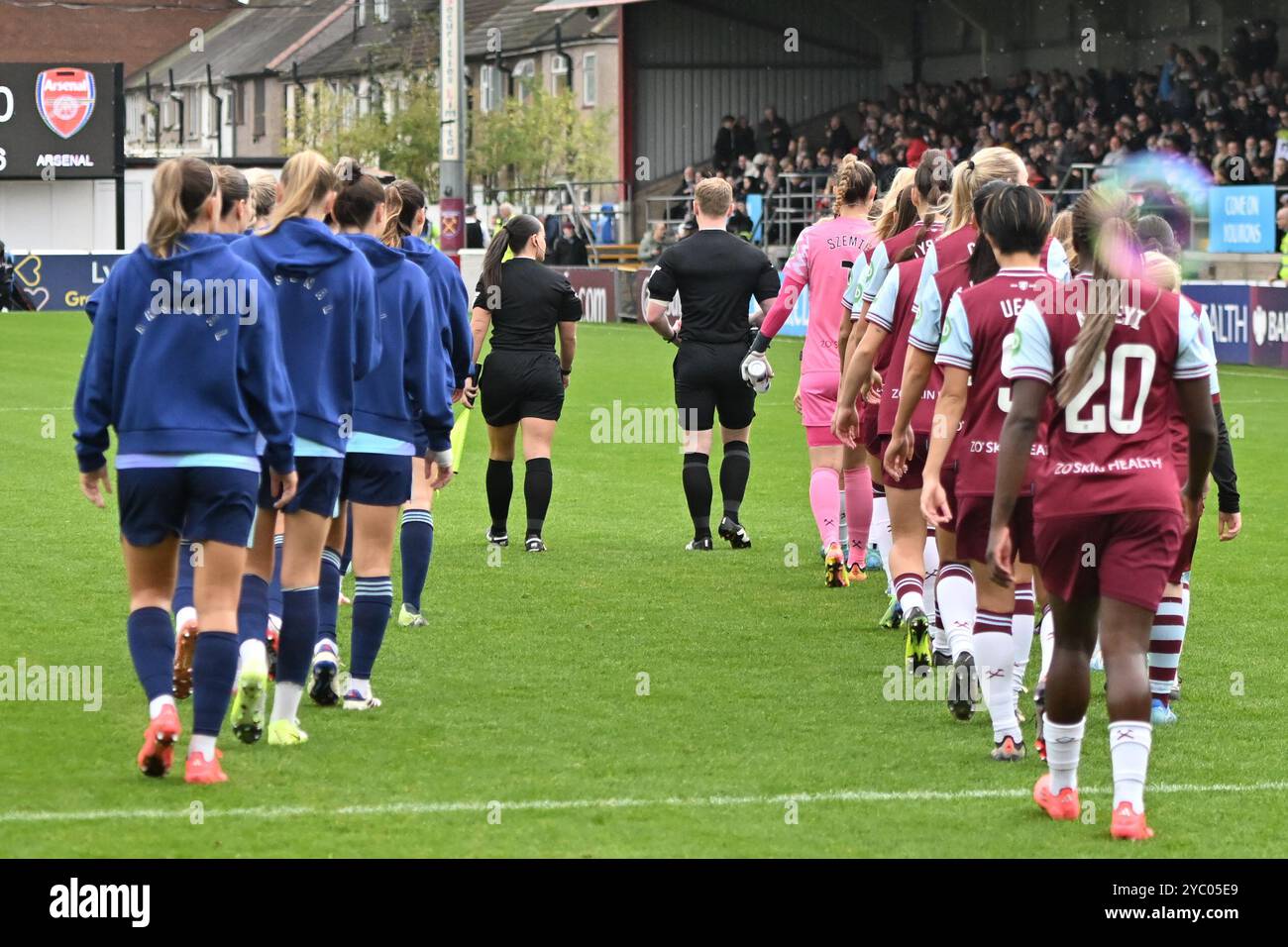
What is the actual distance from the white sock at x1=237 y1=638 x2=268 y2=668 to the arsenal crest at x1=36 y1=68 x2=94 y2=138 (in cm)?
3857

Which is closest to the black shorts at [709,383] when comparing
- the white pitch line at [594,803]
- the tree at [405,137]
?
the white pitch line at [594,803]

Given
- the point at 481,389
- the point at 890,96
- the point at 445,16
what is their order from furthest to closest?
the point at 890,96
the point at 445,16
the point at 481,389

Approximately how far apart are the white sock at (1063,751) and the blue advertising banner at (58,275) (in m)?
32.9

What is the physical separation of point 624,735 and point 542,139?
46598mm

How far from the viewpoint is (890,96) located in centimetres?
4381

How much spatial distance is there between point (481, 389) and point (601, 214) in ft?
116

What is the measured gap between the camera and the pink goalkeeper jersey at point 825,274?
34.6 ft

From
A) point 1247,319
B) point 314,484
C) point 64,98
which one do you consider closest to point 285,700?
point 314,484

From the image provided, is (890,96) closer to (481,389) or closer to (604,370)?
(604,370)

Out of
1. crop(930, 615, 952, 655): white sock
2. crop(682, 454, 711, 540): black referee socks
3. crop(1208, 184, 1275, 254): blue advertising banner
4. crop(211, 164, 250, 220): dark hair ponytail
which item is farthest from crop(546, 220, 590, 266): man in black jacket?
crop(211, 164, 250, 220): dark hair ponytail

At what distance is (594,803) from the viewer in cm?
634
